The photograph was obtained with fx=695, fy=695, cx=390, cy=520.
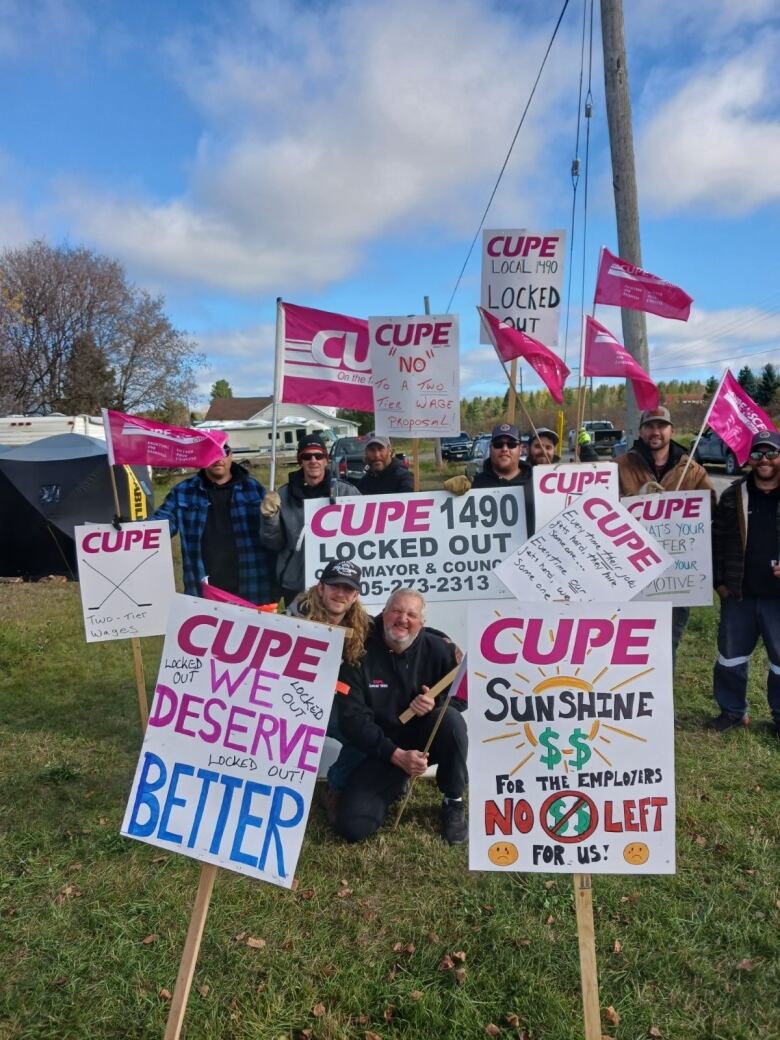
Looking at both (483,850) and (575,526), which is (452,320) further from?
(483,850)

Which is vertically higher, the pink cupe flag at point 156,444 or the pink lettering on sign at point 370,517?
the pink cupe flag at point 156,444

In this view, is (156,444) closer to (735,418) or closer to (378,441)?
(378,441)

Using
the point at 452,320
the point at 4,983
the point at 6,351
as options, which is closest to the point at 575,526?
the point at 452,320

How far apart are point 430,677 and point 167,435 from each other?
268 cm

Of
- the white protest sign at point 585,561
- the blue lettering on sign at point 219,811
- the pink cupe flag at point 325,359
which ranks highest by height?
the pink cupe flag at point 325,359

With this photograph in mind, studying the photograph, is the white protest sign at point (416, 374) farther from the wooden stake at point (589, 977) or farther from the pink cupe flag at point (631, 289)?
the wooden stake at point (589, 977)

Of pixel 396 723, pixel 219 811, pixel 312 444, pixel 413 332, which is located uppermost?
pixel 413 332

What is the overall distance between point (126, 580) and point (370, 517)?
1852 mm

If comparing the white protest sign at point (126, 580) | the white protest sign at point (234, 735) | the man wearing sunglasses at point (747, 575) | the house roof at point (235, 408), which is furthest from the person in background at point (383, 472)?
the house roof at point (235, 408)

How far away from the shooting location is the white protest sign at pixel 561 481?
186 inches

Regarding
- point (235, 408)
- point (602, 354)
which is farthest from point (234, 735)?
point (235, 408)

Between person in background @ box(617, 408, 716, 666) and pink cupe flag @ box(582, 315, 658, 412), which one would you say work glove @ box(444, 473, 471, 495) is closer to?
person in background @ box(617, 408, 716, 666)

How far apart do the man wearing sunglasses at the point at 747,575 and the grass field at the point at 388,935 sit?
72 centimetres

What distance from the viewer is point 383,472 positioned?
5.70m
